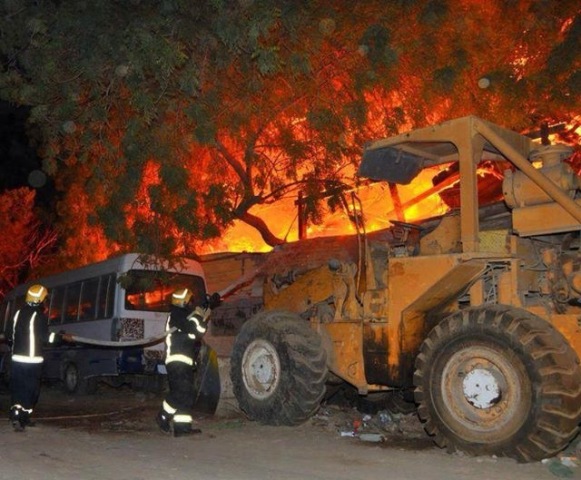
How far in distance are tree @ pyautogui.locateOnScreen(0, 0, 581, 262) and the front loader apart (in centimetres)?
405

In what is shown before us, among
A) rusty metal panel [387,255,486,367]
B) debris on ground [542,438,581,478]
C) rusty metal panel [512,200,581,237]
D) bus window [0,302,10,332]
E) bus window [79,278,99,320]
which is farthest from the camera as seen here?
bus window [0,302,10,332]

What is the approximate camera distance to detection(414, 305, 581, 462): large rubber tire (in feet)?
20.2

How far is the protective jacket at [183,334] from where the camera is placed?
868cm

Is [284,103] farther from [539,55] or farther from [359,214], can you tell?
[359,214]

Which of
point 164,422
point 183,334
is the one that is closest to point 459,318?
point 183,334

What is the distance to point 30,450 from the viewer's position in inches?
294

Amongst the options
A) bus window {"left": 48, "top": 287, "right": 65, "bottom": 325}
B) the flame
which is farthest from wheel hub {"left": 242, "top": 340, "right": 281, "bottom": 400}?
bus window {"left": 48, "top": 287, "right": 65, "bottom": 325}

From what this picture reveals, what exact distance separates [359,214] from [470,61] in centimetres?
507

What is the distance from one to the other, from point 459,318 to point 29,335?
5459 millimetres

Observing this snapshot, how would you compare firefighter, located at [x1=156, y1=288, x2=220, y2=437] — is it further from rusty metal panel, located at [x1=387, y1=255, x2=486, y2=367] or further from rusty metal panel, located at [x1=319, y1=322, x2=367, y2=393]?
rusty metal panel, located at [x1=387, y1=255, x2=486, y2=367]

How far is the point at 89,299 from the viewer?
15.7m

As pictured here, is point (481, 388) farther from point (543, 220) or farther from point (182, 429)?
point (182, 429)

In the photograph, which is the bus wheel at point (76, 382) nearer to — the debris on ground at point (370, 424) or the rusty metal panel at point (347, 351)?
the debris on ground at point (370, 424)

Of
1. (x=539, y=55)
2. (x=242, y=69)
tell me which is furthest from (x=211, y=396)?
(x=539, y=55)
